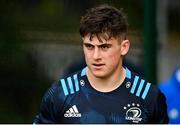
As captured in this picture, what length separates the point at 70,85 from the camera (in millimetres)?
3795

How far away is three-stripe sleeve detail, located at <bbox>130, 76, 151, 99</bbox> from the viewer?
377cm

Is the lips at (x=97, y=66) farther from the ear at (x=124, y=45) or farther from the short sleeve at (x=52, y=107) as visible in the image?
the short sleeve at (x=52, y=107)

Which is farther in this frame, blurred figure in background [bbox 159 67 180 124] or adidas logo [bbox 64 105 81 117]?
blurred figure in background [bbox 159 67 180 124]

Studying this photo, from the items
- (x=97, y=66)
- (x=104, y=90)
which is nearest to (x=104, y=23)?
(x=97, y=66)

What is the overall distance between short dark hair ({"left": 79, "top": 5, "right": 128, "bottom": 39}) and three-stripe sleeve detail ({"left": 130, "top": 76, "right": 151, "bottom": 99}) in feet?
0.90

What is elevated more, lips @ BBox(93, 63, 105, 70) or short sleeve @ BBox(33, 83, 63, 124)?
lips @ BBox(93, 63, 105, 70)

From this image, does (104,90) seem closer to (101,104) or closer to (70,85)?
(101,104)

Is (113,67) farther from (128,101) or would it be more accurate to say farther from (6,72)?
(6,72)

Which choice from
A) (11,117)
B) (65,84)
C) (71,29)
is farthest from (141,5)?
(65,84)

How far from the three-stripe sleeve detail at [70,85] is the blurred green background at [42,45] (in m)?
1.74

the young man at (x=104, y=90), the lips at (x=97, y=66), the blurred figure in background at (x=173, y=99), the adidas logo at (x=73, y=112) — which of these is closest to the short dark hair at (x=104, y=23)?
the young man at (x=104, y=90)

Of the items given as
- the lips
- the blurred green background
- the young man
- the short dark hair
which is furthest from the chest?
the blurred green background

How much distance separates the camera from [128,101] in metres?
3.75

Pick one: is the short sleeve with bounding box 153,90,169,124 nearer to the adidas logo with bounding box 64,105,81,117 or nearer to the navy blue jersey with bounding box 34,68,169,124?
the navy blue jersey with bounding box 34,68,169,124
